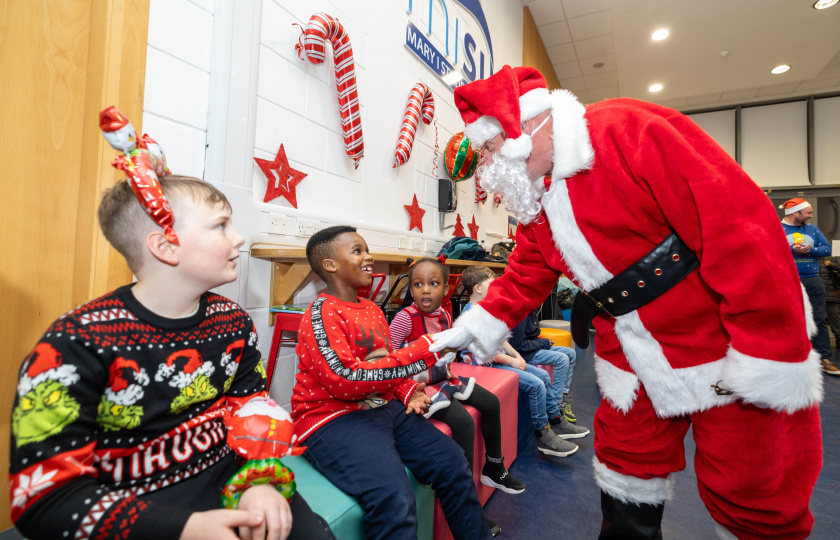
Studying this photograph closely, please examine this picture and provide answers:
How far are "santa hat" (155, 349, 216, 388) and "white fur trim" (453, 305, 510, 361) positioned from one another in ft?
2.34

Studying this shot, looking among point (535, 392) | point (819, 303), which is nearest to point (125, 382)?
point (535, 392)

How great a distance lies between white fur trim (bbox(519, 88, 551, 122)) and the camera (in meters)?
1.08

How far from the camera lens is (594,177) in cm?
96

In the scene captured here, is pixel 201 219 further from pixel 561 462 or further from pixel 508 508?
pixel 561 462

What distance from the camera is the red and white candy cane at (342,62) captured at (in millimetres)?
1937

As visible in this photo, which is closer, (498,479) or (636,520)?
(636,520)

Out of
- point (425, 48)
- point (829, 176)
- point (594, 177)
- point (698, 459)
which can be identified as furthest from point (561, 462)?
point (829, 176)

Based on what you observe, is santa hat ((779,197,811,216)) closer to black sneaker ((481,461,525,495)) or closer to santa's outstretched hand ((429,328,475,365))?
black sneaker ((481,461,525,495))

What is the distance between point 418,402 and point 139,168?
3.41ft

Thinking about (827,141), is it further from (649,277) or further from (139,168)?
(139,168)

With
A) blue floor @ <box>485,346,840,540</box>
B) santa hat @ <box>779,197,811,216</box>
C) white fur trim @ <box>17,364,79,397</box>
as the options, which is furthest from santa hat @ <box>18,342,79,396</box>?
santa hat @ <box>779,197,811,216</box>

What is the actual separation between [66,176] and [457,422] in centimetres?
162

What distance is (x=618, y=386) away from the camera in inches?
39.4

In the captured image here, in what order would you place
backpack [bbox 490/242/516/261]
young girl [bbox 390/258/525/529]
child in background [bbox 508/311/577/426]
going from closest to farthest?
young girl [bbox 390/258/525/529], child in background [bbox 508/311/577/426], backpack [bbox 490/242/516/261]
